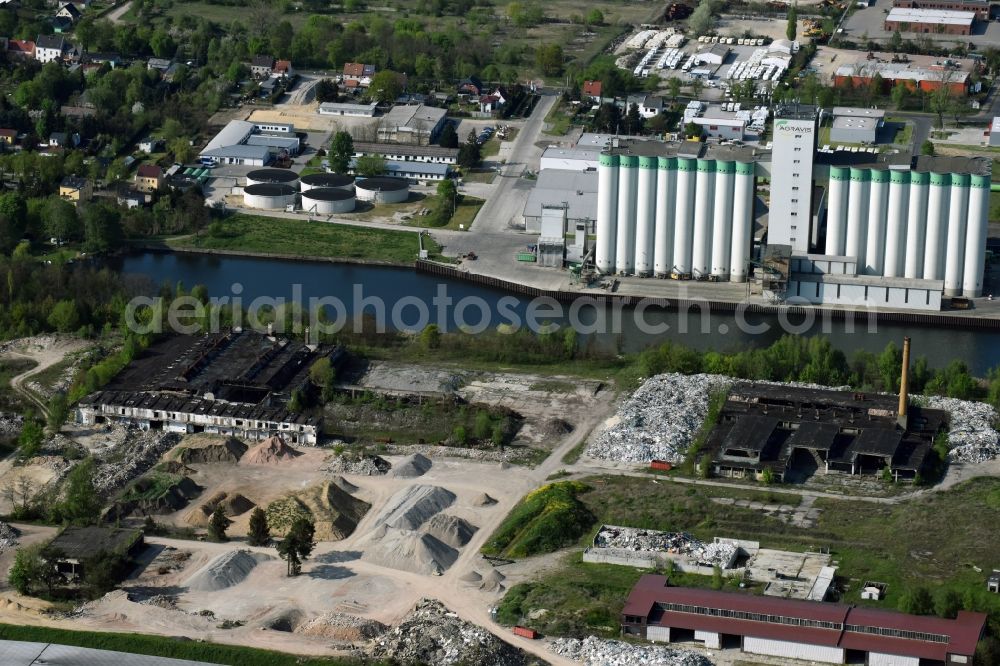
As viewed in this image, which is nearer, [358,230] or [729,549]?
[729,549]

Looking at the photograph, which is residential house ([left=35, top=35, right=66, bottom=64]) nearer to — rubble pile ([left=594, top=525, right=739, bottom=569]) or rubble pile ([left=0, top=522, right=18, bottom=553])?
rubble pile ([left=0, top=522, right=18, bottom=553])

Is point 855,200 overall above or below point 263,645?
above

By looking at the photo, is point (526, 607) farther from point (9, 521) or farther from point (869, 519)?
point (9, 521)

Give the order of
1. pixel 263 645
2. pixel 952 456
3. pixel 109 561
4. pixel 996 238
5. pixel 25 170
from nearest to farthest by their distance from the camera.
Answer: pixel 263 645, pixel 109 561, pixel 952 456, pixel 996 238, pixel 25 170

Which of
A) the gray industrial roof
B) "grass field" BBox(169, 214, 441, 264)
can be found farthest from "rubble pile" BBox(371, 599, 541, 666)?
the gray industrial roof

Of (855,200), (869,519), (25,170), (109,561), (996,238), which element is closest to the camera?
(109,561)

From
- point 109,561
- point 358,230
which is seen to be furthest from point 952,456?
point 358,230

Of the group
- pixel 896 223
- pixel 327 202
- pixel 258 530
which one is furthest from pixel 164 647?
pixel 327 202

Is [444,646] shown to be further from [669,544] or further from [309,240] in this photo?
[309,240]
